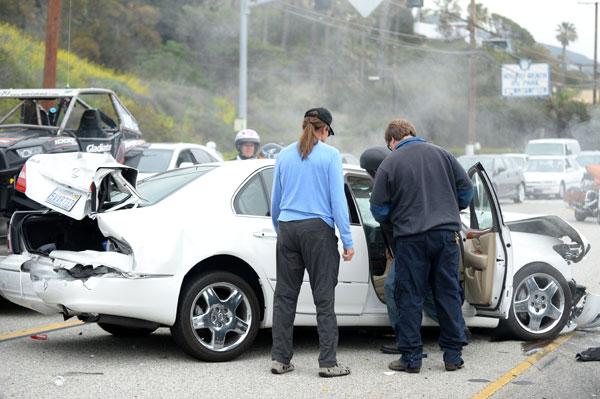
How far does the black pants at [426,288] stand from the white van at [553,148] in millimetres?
32194

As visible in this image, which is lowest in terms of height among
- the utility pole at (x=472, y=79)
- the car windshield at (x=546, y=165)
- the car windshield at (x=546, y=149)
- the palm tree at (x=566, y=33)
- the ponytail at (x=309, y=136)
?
the ponytail at (x=309, y=136)

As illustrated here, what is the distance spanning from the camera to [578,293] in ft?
29.1

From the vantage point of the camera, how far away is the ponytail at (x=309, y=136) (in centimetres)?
696

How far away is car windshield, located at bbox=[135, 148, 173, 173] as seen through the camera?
16.2 m

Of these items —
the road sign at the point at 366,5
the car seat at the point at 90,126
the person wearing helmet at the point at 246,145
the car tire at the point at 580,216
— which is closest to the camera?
the person wearing helmet at the point at 246,145

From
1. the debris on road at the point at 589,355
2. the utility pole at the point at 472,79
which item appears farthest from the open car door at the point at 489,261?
the utility pole at the point at 472,79

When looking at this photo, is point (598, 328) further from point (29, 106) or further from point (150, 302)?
point (29, 106)

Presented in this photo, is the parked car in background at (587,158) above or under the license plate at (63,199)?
above

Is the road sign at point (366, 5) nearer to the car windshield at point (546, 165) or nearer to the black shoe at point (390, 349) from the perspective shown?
the car windshield at point (546, 165)

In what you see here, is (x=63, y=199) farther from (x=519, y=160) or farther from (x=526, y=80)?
(x=526, y=80)

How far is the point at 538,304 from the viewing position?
27.7ft

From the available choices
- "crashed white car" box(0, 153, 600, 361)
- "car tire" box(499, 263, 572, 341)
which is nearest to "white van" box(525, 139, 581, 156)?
"car tire" box(499, 263, 572, 341)

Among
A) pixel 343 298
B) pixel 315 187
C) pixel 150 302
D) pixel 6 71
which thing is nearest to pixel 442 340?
pixel 343 298

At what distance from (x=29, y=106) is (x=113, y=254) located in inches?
243
